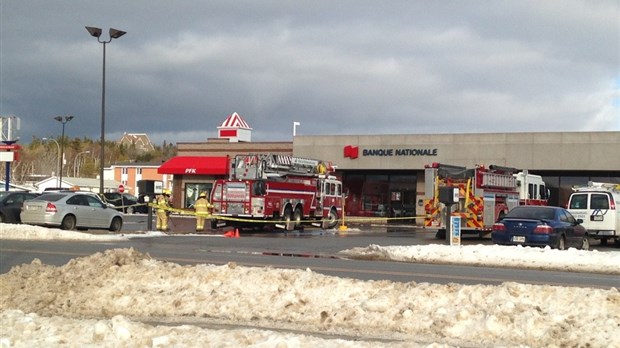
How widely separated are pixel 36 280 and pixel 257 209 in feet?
70.7

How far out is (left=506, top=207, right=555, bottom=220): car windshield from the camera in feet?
73.5

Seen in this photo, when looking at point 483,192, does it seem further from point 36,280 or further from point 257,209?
point 36,280

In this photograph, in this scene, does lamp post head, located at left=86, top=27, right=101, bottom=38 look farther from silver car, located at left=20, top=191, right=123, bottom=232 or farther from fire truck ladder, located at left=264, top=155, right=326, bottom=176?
silver car, located at left=20, top=191, right=123, bottom=232

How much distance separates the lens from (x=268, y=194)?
32688 millimetres

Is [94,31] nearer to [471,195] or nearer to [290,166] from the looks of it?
[290,166]

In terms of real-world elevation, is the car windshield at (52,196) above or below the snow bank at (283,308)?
above

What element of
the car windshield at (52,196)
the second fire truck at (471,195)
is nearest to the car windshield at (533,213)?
the second fire truck at (471,195)

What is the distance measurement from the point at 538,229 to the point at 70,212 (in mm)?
16778

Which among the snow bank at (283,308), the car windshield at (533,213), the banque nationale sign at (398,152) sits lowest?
the snow bank at (283,308)

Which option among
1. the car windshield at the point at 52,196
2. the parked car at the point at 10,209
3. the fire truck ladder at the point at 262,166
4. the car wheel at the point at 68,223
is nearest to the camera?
the car wheel at the point at 68,223

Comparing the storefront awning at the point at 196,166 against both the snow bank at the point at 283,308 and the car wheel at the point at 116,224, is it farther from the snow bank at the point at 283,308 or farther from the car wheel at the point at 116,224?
the snow bank at the point at 283,308

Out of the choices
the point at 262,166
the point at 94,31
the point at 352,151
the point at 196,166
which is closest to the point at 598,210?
the point at 262,166

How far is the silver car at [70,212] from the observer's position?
89.7ft

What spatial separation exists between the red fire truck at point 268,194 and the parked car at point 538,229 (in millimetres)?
12616
